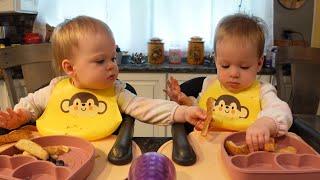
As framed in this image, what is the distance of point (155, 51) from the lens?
229cm

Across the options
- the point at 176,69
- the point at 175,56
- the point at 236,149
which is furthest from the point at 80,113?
the point at 175,56

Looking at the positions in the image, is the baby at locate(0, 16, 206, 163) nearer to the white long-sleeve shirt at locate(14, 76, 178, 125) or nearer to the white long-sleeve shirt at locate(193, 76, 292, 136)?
the white long-sleeve shirt at locate(14, 76, 178, 125)

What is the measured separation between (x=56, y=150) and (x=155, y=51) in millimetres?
1620

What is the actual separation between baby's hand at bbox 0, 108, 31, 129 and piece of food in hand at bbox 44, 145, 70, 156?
169mm

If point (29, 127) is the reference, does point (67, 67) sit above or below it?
above

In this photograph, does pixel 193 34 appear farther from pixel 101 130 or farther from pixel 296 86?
pixel 101 130

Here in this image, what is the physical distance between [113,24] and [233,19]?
1.50m

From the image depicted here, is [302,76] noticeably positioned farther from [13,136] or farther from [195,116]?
[13,136]

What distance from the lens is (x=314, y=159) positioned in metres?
0.67

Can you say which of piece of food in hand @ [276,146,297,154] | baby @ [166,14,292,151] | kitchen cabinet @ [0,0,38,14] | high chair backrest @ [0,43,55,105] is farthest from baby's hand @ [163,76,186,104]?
kitchen cabinet @ [0,0,38,14]

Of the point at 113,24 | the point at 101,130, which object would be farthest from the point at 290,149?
the point at 113,24

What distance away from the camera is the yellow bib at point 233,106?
916mm

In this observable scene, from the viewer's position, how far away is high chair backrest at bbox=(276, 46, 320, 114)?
1.98m

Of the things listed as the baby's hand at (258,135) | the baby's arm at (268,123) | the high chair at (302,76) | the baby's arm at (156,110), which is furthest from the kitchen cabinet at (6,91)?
the baby's hand at (258,135)
